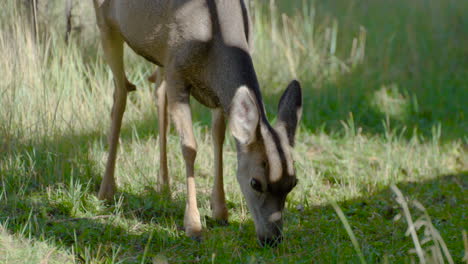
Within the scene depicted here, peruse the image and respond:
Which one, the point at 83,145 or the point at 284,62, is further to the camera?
the point at 284,62

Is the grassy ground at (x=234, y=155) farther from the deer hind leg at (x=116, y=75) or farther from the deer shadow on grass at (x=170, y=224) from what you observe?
the deer hind leg at (x=116, y=75)

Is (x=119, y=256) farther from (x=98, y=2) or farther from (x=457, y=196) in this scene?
(x=457, y=196)

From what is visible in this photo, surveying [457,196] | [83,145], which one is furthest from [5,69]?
[457,196]

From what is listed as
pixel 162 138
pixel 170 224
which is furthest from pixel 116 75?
pixel 170 224

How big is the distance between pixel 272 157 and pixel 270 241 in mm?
644

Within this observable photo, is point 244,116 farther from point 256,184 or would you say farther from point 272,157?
point 256,184

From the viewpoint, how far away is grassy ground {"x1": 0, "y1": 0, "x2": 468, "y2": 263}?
5082mm

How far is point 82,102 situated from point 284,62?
332 centimetres

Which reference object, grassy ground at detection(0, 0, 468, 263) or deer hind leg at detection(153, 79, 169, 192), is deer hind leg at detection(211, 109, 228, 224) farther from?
deer hind leg at detection(153, 79, 169, 192)

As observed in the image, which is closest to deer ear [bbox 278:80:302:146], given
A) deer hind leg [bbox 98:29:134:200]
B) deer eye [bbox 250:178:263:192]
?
deer eye [bbox 250:178:263:192]

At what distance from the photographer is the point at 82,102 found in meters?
7.43

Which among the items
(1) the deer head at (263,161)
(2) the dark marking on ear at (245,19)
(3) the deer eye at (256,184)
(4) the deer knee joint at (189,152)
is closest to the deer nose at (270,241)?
(1) the deer head at (263,161)

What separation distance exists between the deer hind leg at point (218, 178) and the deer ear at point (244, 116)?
853mm

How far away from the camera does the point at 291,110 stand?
17.0 feet
